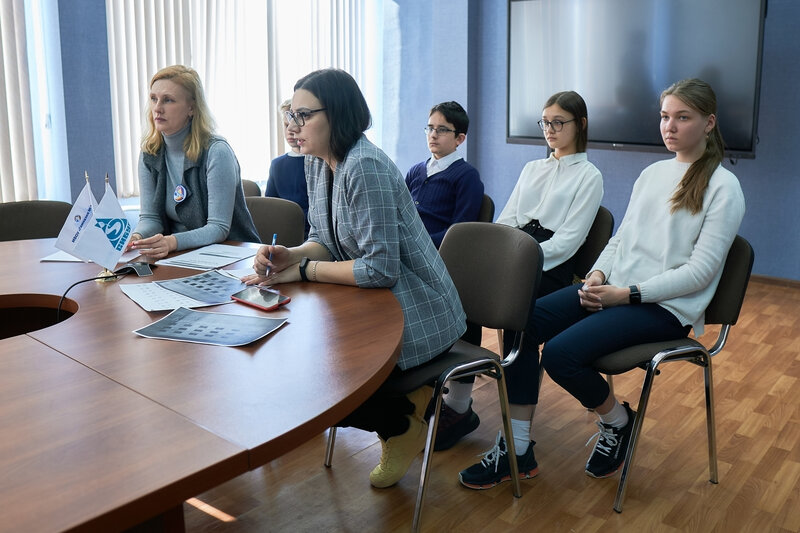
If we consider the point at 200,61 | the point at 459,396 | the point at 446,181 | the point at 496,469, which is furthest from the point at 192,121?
the point at 200,61

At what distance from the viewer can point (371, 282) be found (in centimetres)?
186

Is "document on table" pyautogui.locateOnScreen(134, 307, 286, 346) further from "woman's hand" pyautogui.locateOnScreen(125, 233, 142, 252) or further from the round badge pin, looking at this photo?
the round badge pin

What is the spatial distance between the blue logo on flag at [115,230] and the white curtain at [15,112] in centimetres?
250

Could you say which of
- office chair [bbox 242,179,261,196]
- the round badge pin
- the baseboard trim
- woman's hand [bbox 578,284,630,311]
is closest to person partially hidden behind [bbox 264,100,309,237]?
office chair [bbox 242,179,261,196]

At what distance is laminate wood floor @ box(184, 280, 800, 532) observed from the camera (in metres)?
2.08

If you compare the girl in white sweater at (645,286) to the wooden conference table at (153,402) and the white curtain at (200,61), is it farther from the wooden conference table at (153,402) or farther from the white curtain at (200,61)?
the white curtain at (200,61)

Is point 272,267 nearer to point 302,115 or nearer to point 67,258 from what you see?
point 302,115

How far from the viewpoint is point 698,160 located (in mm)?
2305

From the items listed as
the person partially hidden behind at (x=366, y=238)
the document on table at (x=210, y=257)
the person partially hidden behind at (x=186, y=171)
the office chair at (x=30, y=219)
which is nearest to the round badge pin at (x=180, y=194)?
the person partially hidden behind at (x=186, y=171)

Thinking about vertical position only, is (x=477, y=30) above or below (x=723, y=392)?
above

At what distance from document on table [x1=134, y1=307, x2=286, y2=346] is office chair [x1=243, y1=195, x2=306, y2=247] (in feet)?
4.25

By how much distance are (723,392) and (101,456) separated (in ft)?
8.90

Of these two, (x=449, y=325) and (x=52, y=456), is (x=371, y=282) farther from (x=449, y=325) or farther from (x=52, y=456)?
(x=52, y=456)

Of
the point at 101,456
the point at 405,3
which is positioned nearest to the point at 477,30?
the point at 405,3
